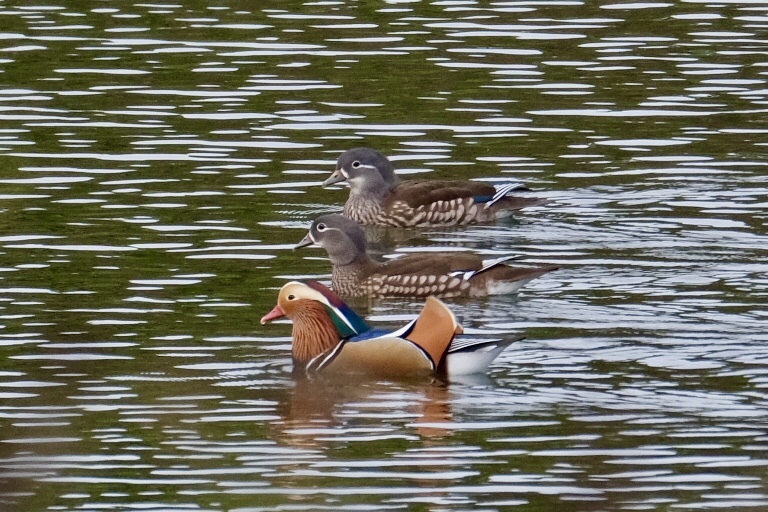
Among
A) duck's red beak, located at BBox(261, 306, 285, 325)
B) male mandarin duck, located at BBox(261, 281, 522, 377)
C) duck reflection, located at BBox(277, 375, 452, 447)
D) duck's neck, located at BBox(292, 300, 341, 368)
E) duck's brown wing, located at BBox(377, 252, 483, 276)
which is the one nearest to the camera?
duck reflection, located at BBox(277, 375, 452, 447)

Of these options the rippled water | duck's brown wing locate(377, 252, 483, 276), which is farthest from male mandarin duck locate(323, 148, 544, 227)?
duck's brown wing locate(377, 252, 483, 276)

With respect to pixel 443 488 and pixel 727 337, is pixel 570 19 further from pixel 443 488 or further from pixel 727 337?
pixel 443 488

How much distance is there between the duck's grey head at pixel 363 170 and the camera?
18.8m

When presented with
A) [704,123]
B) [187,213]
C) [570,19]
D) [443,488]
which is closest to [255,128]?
[187,213]

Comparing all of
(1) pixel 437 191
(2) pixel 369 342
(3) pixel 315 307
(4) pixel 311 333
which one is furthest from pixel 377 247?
(2) pixel 369 342

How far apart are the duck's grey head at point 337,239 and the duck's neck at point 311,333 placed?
278 centimetres

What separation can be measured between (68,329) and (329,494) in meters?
4.55

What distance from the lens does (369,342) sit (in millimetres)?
12867

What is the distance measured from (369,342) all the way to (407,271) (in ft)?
9.32

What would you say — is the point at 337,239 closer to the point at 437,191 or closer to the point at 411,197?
the point at 437,191

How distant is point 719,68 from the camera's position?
2361 centimetres

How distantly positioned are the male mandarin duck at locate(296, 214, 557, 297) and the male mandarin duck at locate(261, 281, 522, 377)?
1.97 m

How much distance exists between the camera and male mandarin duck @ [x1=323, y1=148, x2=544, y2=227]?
59.5ft

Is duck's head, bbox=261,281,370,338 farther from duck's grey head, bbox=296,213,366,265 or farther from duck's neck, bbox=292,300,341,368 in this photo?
duck's grey head, bbox=296,213,366,265
